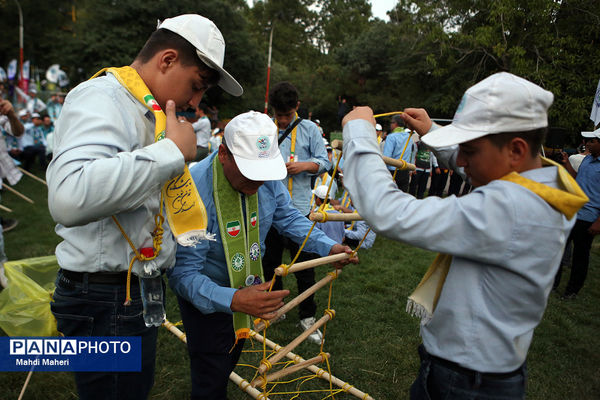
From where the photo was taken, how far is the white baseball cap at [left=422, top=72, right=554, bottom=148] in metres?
1.22

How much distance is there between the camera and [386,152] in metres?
6.98

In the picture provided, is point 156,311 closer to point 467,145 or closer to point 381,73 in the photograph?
point 467,145

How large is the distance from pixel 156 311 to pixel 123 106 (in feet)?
2.88

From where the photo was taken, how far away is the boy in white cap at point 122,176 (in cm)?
114

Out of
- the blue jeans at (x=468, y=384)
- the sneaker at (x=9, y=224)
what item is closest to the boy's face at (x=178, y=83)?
the blue jeans at (x=468, y=384)

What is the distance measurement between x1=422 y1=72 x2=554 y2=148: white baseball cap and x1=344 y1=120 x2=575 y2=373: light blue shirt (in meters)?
0.19

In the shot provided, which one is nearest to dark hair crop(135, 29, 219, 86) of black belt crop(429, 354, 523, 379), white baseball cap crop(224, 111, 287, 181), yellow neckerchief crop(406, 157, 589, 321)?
white baseball cap crop(224, 111, 287, 181)

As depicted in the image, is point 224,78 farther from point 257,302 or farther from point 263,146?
point 257,302

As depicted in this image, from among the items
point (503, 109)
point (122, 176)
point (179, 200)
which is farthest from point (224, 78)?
point (503, 109)

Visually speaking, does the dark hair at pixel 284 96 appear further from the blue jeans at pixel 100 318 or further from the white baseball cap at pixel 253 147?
the blue jeans at pixel 100 318

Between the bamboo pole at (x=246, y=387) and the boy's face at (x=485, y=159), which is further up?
the boy's face at (x=485, y=159)

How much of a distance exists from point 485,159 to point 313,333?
3089 millimetres

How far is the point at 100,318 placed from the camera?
160 centimetres

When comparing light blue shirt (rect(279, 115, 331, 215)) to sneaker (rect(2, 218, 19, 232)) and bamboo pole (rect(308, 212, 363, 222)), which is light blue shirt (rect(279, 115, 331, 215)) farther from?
sneaker (rect(2, 218, 19, 232))
